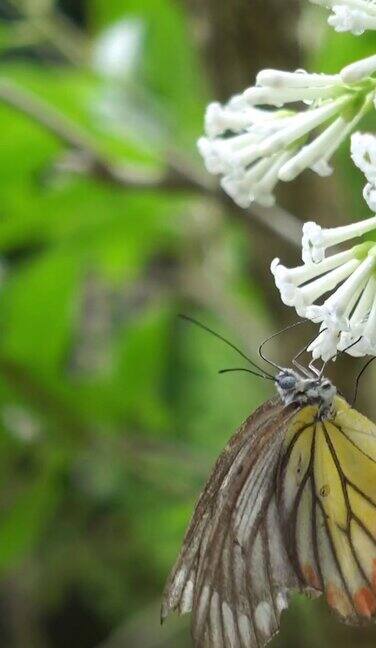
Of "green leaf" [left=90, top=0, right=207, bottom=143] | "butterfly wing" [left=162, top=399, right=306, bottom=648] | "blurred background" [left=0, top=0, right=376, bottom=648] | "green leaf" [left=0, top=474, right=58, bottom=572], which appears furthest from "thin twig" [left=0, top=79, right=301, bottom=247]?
"green leaf" [left=0, top=474, right=58, bottom=572]

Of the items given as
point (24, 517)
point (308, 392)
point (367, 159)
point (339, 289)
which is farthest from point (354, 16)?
point (24, 517)

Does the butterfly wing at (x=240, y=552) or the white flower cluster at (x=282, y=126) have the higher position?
the white flower cluster at (x=282, y=126)

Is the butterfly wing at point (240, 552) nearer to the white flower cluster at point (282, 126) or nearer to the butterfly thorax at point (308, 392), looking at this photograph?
the butterfly thorax at point (308, 392)

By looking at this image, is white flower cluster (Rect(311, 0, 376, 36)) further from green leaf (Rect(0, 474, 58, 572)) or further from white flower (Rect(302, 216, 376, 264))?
green leaf (Rect(0, 474, 58, 572))

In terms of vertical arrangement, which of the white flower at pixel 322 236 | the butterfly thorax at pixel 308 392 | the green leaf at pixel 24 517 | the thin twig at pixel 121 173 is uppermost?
the thin twig at pixel 121 173

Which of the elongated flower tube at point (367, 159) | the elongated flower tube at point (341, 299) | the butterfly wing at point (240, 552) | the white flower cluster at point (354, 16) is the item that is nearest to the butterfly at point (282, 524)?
the butterfly wing at point (240, 552)

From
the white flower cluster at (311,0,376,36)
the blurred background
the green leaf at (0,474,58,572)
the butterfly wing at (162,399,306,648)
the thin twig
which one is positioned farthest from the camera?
the green leaf at (0,474,58,572)

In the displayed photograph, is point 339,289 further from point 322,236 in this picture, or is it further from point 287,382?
point 287,382
